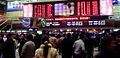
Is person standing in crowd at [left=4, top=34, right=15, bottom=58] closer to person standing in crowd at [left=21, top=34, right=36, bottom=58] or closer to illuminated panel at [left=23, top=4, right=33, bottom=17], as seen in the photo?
person standing in crowd at [left=21, top=34, right=36, bottom=58]

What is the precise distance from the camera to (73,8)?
944 inches

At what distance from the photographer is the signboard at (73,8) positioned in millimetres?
23312

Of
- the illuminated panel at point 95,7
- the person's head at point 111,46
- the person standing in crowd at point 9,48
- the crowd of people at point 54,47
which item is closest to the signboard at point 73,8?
the illuminated panel at point 95,7

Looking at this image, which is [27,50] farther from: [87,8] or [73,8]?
[73,8]

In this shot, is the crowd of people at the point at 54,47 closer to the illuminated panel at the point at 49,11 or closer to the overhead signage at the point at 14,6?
the illuminated panel at the point at 49,11

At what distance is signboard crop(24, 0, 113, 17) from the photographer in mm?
23312

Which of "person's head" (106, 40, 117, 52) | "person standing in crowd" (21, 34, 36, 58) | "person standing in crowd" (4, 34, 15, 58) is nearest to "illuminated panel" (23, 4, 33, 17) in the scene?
"person standing in crowd" (4, 34, 15, 58)

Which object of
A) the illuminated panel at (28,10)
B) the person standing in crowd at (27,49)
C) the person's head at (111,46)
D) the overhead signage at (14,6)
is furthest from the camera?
the overhead signage at (14,6)

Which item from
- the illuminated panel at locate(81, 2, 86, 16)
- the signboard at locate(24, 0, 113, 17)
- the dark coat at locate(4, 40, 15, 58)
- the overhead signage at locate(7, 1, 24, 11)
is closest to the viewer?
the dark coat at locate(4, 40, 15, 58)

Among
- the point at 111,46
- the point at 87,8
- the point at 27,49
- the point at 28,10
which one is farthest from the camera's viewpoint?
the point at 28,10

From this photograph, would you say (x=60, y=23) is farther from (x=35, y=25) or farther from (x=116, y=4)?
(x=116, y=4)

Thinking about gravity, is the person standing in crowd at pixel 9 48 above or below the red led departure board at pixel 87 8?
below

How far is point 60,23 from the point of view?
25.2 metres

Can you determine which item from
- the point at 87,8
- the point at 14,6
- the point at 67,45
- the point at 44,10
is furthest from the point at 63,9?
the point at 67,45
